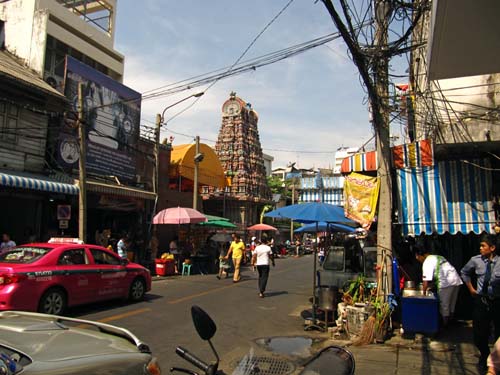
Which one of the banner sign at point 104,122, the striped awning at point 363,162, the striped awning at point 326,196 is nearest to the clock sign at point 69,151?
the banner sign at point 104,122

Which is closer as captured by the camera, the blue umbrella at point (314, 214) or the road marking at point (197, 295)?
the blue umbrella at point (314, 214)

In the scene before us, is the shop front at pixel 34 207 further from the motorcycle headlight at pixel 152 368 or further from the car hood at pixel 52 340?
the motorcycle headlight at pixel 152 368

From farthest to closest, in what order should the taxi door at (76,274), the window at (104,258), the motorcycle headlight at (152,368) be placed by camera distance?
the window at (104,258)
the taxi door at (76,274)
the motorcycle headlight at (152,368)

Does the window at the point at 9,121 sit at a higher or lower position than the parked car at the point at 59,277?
higher

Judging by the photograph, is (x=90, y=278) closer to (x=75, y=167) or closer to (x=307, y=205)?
(x=307, y=205)

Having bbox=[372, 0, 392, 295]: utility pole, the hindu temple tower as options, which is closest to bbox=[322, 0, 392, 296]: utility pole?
bbox=[372, 0, 392, 295]: utility pole

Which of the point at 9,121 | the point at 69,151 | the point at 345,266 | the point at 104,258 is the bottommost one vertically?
the point at 345,266

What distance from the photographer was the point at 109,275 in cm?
1031

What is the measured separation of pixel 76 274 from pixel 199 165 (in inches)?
720

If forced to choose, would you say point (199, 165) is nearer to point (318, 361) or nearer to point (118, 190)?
point (118, 190)

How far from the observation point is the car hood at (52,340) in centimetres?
276

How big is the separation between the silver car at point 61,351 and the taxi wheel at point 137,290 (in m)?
7.63

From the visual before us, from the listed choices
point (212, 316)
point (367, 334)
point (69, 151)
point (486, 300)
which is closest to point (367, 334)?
point (367, 334)

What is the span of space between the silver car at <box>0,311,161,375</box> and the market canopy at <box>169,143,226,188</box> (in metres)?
22.1
